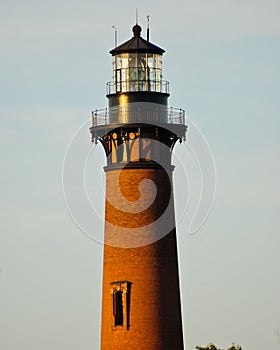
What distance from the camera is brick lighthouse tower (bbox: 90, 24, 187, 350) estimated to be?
74375 mm

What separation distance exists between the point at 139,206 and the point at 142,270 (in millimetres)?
2739

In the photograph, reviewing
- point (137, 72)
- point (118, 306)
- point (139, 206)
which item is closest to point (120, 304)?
point (118, 306)

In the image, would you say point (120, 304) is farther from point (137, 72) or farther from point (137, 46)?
point (137, 46)

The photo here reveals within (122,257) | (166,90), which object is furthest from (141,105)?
(122,257)

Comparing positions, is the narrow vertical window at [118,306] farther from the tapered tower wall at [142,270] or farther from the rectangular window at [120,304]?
the tapered tower wall at [142,270]

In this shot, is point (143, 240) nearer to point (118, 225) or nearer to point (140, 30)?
point (118, 225)

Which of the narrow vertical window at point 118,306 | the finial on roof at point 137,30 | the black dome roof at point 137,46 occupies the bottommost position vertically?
the narrow vertical window at point 118,306

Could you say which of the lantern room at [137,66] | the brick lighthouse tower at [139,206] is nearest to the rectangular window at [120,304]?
the brick lighthouse tower at [139,206]

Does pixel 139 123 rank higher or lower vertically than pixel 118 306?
higher

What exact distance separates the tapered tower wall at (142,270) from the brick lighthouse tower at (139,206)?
0.04 m

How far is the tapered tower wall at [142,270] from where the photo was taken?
7425 centimetres

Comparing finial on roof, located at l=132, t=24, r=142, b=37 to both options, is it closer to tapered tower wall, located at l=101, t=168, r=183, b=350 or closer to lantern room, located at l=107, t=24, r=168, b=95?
lantern room, located at l=107, t=24, r=168, b=95

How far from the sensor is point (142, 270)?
74.6 m

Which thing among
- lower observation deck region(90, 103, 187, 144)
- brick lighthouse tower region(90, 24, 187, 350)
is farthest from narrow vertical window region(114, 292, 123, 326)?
lower observation deck region(90, 103, 187, 144)
